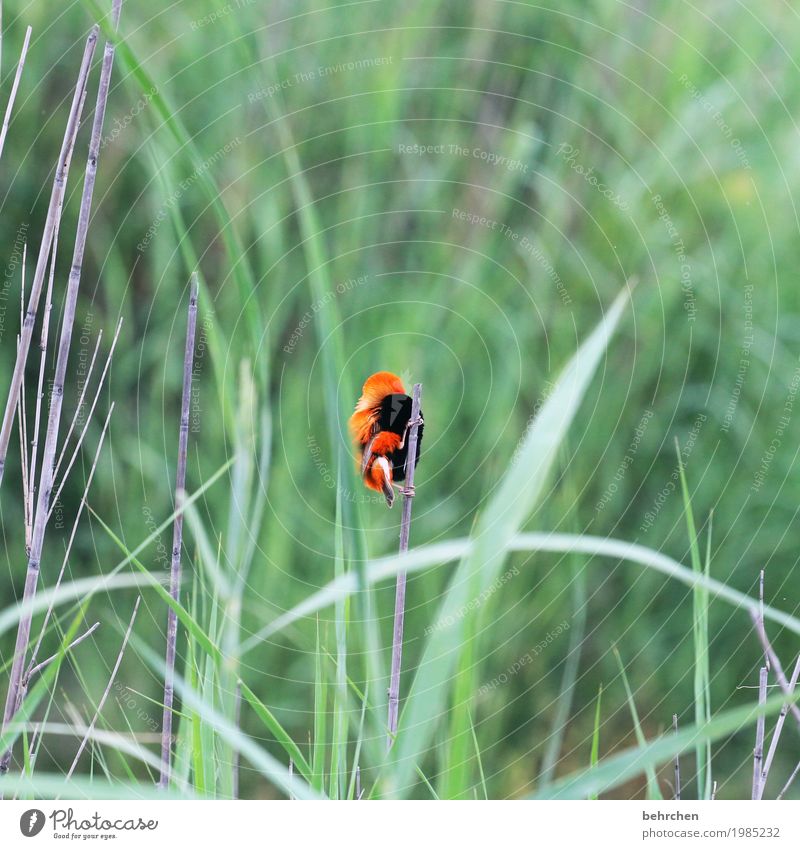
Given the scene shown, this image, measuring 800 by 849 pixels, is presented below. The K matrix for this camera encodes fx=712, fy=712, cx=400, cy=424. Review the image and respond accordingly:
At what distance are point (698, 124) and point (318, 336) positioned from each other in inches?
14.7

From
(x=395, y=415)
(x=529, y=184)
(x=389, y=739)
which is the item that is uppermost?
(x=529, y=184)

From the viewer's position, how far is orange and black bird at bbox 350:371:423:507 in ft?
1.25

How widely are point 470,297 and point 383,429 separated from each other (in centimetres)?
23

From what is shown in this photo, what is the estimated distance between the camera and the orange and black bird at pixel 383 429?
0.38m

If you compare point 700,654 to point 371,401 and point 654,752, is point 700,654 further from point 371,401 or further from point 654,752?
point 371,401

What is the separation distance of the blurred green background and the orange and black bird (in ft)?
0.51

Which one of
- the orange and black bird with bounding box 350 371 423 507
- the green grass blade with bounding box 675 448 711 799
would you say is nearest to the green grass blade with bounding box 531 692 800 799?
the green grass blade with bounding box 675 448 711 799

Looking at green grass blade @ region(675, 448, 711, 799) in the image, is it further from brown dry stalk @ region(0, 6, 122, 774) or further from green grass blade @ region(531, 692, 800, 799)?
brown dry stalk @ region(0, 6, 122, 774)

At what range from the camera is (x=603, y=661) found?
0.59m

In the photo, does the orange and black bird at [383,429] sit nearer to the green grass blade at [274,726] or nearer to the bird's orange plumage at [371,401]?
the bird's orange plumage at [371,401]

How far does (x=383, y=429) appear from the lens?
0.38 metres

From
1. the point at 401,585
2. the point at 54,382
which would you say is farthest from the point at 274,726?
the point at 54,382
